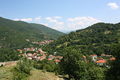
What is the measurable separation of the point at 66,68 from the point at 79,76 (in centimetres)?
414

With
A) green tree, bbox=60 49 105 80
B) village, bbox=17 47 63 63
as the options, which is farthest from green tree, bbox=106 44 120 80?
village, bbox=17 47 63 63

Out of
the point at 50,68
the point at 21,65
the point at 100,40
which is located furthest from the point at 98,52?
the point at 21,65

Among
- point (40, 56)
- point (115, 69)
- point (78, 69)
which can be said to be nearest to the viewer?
point (115, 69)

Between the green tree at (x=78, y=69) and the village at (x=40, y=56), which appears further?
the village at (x=40, y=56)

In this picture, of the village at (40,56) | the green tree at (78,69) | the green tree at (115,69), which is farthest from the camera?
the village at (40,56)

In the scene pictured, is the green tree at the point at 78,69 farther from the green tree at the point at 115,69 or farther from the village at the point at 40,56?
the village at the point at 40,56

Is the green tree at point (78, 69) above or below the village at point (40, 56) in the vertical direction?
above

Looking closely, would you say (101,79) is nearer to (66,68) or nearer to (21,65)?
(66,68)

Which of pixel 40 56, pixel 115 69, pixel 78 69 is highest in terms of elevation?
pixel 115 69

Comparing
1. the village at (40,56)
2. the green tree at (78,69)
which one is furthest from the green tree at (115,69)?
the village at (40,56)

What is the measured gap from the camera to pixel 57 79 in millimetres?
30734

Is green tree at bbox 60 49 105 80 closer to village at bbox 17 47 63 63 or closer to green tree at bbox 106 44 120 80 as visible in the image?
green tree at bbox 106 44 120 80

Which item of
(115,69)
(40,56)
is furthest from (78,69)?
(40,56)

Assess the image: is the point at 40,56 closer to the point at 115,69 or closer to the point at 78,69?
the point at 78,69
